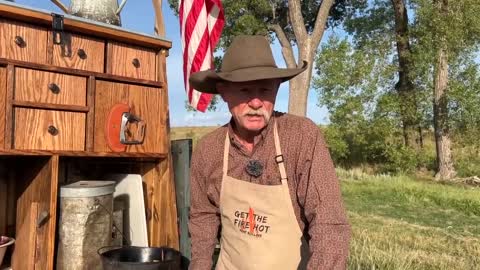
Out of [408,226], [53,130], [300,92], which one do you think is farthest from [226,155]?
[300,92]

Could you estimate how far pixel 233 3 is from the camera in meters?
18.5

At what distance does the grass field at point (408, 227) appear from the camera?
441 cm

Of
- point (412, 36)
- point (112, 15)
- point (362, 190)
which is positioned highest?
point (412, 36)

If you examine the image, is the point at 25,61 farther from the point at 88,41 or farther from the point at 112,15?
the point at 112,15

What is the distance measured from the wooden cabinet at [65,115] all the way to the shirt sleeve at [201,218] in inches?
36.7

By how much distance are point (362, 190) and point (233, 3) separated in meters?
8.83

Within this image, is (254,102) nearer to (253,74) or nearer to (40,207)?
(253,74)

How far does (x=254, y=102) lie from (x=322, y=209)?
485 millimetres

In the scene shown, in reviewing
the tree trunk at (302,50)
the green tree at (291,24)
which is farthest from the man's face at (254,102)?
the tree trunk at (302,50)

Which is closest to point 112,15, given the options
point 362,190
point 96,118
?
point 96,118

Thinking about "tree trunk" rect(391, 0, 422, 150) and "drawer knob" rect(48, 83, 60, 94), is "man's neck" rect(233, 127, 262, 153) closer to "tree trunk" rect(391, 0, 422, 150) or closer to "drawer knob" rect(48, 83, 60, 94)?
"drawer knob" rect(48, 83, 60, 94)

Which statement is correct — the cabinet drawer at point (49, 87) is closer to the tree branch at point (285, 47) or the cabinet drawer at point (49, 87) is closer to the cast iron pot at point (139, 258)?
the cast iron pot at point (139, 258)

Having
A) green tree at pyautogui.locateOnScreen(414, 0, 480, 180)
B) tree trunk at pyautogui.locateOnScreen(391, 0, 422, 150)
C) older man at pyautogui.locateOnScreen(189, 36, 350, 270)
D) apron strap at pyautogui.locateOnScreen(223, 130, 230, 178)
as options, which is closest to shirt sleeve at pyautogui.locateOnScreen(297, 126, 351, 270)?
older man at pyautogui.locateOnScreen(189, 36, 350, 270)

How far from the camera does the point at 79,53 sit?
3.05 m
